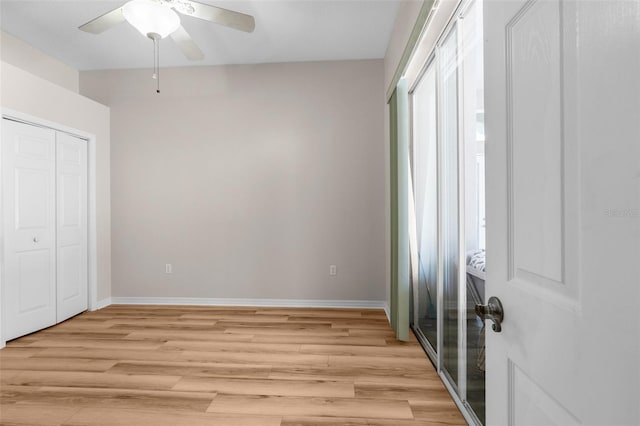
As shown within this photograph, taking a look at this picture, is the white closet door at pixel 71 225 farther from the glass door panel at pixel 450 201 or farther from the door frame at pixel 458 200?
the glass door panel at pixel 450 201

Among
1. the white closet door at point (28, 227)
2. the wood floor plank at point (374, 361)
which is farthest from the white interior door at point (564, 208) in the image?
the white closet door at point (28, 227)

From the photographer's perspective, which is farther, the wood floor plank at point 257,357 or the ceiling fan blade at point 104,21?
the wood floor plank at point 257,357

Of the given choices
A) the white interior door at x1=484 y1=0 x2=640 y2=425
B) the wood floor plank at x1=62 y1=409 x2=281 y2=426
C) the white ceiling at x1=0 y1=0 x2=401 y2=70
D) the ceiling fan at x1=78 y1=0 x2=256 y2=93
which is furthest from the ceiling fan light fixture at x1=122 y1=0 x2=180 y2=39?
the wood floor plank at x1=62 y1=409 x2=281 y2=426

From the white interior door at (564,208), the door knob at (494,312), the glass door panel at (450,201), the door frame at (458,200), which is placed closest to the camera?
the white interior door at (564,208)

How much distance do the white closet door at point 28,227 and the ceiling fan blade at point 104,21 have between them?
4.39 feet

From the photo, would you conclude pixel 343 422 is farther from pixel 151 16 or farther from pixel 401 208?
pixel 151 16

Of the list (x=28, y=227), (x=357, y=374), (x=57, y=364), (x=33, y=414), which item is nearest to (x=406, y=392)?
(x=357, y=374)

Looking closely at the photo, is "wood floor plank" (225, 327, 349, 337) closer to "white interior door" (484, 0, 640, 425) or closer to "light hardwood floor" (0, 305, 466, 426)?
"light hardwood floor" (0, 305, 466, 426)

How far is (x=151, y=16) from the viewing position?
2.10 metres

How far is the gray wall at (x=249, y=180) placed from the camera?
3957 millimetres

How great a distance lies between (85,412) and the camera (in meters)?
1.92

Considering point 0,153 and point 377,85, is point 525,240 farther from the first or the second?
point 0,153

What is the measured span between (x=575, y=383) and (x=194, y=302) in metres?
4.11

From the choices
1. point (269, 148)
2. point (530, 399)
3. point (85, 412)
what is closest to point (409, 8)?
point (269, 148)
